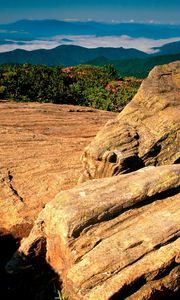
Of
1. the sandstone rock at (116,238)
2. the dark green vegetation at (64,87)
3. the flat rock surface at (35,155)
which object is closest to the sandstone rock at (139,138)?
the flat rock surface at (35,155)

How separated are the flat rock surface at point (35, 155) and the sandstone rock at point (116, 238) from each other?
4198 millimetres

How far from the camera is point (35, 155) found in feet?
84.3

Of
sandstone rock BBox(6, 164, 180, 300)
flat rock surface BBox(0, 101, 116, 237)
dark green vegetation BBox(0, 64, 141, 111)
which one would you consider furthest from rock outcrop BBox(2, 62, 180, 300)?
dark green vegetation BBox(0, 64, 141, 111)

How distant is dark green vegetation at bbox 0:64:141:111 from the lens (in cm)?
4603

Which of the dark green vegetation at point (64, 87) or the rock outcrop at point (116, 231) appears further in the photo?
the dark green vegetation at point (64, 87)

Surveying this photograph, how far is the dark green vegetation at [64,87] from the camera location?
4603 centimetres

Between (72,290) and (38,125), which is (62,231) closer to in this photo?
(72,290)

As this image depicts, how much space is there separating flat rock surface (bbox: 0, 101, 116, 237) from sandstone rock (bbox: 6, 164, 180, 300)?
4198mm

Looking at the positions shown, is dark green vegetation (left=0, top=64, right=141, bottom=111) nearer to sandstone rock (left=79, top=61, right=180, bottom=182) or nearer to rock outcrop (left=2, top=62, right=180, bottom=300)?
sandstone rock (left=79, top=61, right=180, bottom=182)

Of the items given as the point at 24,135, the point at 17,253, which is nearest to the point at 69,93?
the point at 24,135

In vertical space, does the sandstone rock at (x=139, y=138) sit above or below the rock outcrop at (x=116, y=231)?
above

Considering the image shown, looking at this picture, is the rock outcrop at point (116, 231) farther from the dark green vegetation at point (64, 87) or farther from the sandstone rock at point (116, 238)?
the dark green vegetation at point (64, 87)

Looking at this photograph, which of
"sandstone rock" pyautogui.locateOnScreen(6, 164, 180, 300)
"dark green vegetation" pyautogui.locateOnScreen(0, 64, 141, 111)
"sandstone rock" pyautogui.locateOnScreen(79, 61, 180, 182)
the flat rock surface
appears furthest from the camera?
"dark green vegetation" pyautogui.locateOnScreen(0, 64, 141, 111)

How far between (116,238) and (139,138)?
23.4ft
